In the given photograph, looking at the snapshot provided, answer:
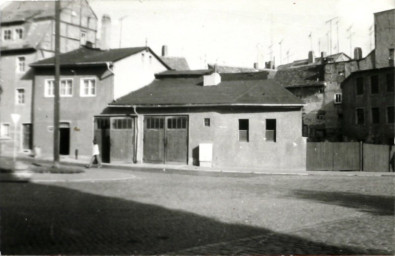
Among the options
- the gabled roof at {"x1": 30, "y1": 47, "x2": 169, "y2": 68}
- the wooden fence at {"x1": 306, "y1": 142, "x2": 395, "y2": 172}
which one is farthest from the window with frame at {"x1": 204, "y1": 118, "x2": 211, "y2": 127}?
the gabled roof at {"x1": 30, "y1": 47, "x2": 169, "y2": 68}

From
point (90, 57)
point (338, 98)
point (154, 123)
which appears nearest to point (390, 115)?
point (338, 98)

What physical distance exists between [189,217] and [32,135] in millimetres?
25191

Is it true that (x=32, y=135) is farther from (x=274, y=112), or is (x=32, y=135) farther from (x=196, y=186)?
(x=196, y=186)

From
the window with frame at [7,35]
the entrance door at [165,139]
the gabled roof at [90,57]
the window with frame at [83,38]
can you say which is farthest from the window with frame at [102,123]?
the window with frame at [83,38]

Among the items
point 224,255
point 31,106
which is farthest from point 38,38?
point 224,255

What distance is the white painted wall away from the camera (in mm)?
30172

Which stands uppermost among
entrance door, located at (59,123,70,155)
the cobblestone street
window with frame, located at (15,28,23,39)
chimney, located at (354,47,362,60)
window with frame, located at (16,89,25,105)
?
chimney, located at (354,47,362,60)

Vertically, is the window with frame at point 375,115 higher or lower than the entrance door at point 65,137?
higher

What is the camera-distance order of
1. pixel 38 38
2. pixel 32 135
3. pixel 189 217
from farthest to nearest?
pixel 38 38 < pixel 32 135 < pixel 189 217

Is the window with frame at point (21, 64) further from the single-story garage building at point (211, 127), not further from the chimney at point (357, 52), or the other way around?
the chimney at point (357, 52)

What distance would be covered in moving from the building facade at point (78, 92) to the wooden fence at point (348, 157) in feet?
45.3

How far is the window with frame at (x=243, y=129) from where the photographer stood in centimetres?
2684

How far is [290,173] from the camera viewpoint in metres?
23.3

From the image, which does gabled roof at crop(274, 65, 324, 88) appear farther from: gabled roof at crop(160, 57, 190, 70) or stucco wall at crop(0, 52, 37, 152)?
stucco wall at crop(0, 52, 37, 152)
